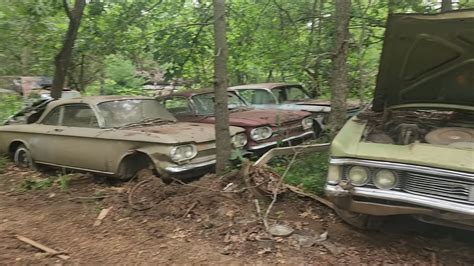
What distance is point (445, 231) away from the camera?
14.0 ft

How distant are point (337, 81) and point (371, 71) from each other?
5827 millimetres

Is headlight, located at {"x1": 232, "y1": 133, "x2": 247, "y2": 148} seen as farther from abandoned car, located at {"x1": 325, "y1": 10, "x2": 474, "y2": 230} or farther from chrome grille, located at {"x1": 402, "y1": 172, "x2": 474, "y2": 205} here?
chrome grille, located at {"x1": 402, "y1": 172, "x2": 474, "y2": 205}

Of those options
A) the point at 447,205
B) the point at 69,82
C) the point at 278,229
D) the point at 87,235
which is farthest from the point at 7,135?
the point at 69,82

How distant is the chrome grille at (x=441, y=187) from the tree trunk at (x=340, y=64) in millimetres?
2938

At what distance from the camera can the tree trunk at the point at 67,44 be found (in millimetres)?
9641

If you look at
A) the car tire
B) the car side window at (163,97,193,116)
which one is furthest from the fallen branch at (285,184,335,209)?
the car tire

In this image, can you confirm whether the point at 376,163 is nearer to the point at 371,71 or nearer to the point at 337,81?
the point at 337,81

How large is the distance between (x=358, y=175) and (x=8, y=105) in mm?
13237

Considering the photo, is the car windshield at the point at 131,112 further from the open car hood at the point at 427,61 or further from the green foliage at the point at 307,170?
the open car hood at the point at 427,61

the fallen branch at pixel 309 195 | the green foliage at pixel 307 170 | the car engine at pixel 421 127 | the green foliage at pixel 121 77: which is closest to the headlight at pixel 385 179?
the car engine at pixel 421 127

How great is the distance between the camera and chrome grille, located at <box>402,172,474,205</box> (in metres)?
3.18

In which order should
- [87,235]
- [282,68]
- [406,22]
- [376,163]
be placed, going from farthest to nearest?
[282,68] < [87,235] < [406,22] < [376,163]

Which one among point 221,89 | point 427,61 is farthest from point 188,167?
point 427,61

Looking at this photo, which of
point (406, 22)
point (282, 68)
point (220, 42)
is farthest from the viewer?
point (282, 68)
